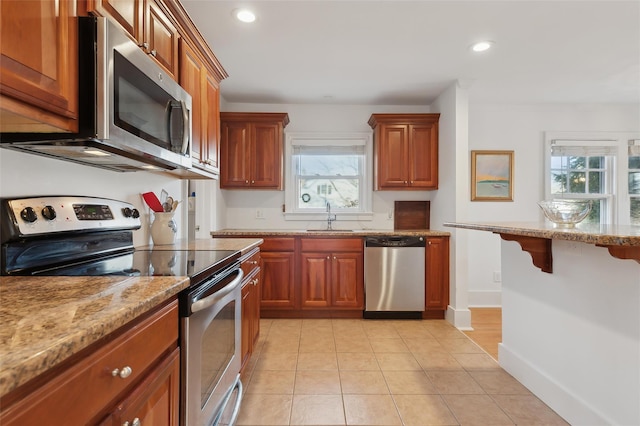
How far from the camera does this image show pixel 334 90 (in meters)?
3.48

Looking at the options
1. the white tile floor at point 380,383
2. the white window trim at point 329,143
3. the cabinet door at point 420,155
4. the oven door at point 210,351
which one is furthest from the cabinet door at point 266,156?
the oven door at point 210,351

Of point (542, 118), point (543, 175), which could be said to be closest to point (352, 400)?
point (543, 175)

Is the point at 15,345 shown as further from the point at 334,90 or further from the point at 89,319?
the point at 334,90

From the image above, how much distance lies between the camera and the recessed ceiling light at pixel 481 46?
8.23 ft

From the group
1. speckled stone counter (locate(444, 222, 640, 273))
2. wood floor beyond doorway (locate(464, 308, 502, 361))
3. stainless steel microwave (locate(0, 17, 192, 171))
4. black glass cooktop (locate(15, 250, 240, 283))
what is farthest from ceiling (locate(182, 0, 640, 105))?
wood floor beyond doorway (locate(464, 308, 502, 361))

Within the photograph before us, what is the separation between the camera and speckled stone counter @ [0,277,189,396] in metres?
0.48

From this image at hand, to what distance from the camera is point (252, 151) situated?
3.61m

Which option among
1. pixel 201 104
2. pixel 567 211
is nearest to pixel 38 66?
pixel 201 104

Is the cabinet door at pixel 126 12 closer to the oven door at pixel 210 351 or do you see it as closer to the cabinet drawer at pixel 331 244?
the oven door at pixel 210 351

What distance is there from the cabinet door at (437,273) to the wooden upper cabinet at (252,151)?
182 cm

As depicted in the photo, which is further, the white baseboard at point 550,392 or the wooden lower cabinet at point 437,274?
the wooden lower cabinet at point 437,274

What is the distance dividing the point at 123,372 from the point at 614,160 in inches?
211

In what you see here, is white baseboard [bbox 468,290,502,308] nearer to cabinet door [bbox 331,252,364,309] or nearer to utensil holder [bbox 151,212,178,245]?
cabinet door [bbox 331,252,364,309]

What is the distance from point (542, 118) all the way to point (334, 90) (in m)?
2.68
